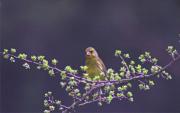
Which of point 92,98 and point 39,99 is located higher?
point 39,99

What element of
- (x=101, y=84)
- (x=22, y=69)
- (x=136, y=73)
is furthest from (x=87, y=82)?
(x=22, y=69)

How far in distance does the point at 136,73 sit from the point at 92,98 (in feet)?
0.75

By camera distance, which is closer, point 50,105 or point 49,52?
point 50,105

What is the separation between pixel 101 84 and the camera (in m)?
2.99

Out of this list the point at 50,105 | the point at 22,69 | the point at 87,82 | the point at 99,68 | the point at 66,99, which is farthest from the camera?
the point at 22,69

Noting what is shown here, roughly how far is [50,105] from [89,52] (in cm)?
Result: 70

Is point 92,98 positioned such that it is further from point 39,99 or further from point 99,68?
point 39,99

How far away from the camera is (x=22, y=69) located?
9094 millimetres

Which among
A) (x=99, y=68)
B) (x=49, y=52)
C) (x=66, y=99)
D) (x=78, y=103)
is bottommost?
(x=78, y=103)

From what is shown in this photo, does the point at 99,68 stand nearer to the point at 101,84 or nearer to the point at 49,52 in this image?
the point at 101,84

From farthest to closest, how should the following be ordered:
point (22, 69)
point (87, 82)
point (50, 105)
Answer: point (22, 69) < point (50, 105) < point (87, 82)

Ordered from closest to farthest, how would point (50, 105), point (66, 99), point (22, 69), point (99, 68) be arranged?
point (50, 105)
point (99, 68)
point (66, 99)
point (22, 69)

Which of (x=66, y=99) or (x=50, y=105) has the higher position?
(x=66, y=99)

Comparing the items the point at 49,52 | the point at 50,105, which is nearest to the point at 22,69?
the point at 49,52
